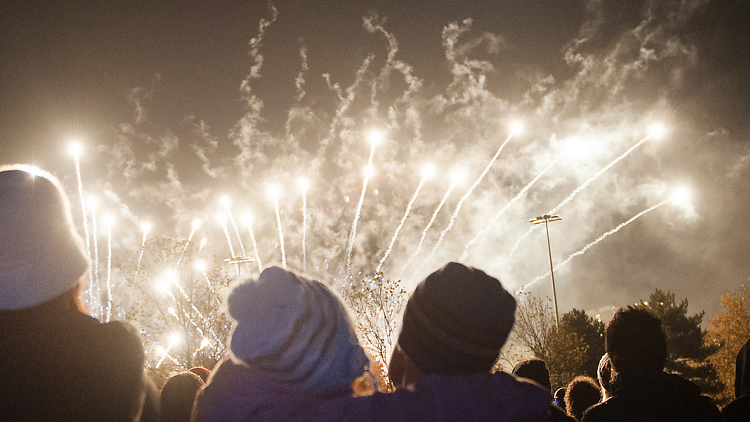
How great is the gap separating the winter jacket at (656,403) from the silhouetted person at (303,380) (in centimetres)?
165

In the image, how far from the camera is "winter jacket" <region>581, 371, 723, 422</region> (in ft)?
8.71

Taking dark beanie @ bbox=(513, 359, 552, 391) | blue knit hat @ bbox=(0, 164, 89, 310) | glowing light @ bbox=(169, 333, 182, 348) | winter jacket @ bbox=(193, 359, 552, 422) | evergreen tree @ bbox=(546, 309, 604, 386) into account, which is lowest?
winter jacket @ bbox=(193, 359, 552, 422)

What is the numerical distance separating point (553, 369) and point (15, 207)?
31.0 meters

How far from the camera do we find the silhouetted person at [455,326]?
1805 mm

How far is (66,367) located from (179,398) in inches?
92.9

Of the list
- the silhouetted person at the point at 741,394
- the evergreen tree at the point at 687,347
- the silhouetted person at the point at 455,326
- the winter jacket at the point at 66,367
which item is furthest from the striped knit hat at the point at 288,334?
the evergreen tree at the point at 687,347

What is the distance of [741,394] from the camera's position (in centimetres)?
343

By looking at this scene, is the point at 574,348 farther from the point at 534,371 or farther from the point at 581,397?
the point at 534,371

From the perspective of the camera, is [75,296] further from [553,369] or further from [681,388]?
[553,369]

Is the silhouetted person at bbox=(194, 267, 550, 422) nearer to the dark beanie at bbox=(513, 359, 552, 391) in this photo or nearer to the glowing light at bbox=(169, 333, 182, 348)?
the dark beanie at bbox=(513, 359, 552, 391)

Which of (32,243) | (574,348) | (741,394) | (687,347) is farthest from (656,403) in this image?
(687,347)

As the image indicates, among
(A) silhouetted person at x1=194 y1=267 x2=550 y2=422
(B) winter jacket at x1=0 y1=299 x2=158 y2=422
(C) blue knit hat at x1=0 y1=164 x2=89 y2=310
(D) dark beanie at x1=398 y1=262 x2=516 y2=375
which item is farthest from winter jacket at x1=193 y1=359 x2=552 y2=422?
(C) blue knit hat at x1=0 y1=164 x2=89 y2=310

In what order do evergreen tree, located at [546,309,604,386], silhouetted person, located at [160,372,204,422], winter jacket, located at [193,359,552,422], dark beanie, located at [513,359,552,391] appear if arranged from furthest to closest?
1. evergreen tree, located at [546,309,604,386]
2. dark beanie, located at [513,359,552,391]
3. silhouetted person, located at [160,372,204,422]
4. winter jacket, located at [193,359,552,422]

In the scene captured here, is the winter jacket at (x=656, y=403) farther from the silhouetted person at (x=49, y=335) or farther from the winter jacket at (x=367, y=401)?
the silhouetted person at (x=49, y=335)
